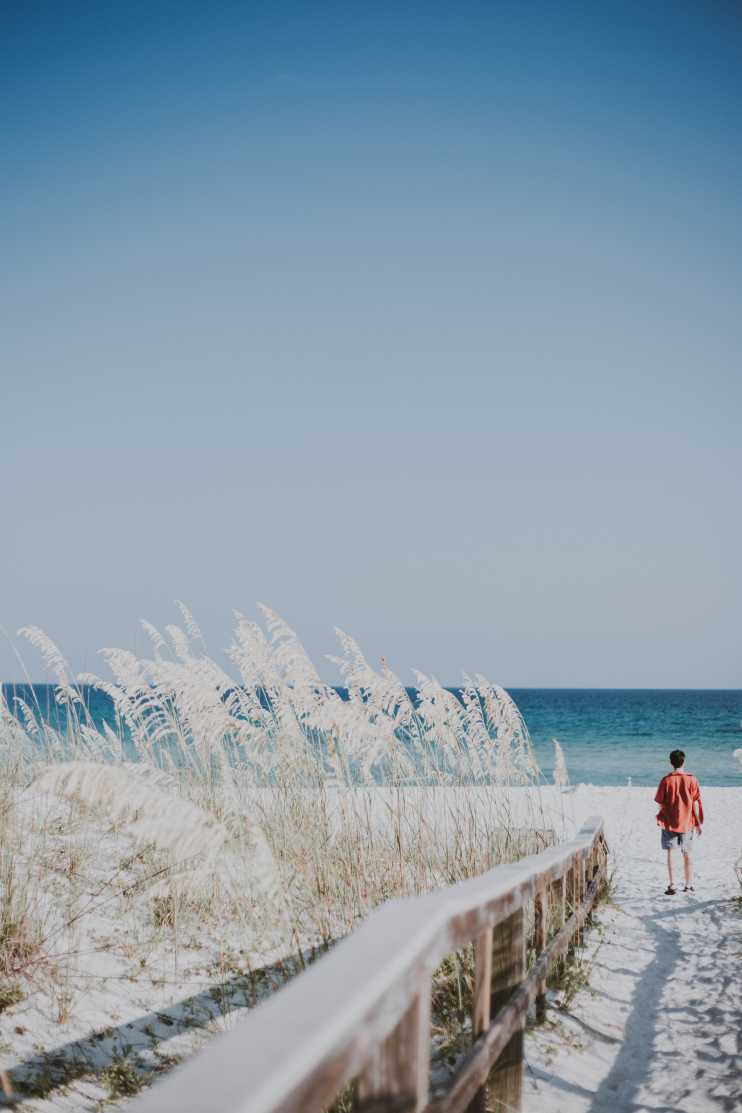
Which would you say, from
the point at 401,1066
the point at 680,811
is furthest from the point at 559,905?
the point at 680,811

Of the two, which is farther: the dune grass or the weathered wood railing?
the dune grass

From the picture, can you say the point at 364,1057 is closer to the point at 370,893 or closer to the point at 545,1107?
the point at 545,1107

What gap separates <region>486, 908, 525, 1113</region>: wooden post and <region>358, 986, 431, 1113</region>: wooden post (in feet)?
3.85

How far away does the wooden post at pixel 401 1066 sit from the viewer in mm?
1181

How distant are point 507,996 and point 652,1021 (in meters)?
1.67

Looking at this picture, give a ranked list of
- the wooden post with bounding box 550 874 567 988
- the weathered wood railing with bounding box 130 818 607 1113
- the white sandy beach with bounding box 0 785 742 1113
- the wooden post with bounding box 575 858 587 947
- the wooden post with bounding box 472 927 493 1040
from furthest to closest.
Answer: the wooden post with bounding box 575 858 587 947 < the wooden post with bounding box 550 874 567 988 < the white sandy beach with bounding box 0 785 742 1113 < the wooden post with bounding box 472 927 493 1040 < the weathered wood railing with bounding box 130 818 607 1113

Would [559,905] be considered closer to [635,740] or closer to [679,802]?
[679,802]

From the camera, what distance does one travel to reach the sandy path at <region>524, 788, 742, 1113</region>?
2.84 meters

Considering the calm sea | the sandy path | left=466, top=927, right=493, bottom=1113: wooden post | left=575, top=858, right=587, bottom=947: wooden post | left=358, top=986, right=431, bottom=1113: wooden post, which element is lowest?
the calm sea

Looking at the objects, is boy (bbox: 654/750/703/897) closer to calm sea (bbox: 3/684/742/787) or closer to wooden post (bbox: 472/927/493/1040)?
wooden post (bbox: 472/927/493/1040)

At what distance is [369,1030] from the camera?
1026mm

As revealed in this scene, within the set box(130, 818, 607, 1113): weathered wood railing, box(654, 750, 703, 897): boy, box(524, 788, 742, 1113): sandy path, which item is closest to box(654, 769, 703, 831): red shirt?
box(654, 750, 703, 897): boy

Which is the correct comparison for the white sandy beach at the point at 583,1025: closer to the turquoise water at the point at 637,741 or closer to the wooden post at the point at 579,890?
the wooden post at the point at 579,890

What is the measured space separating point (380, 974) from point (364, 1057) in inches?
4.1
